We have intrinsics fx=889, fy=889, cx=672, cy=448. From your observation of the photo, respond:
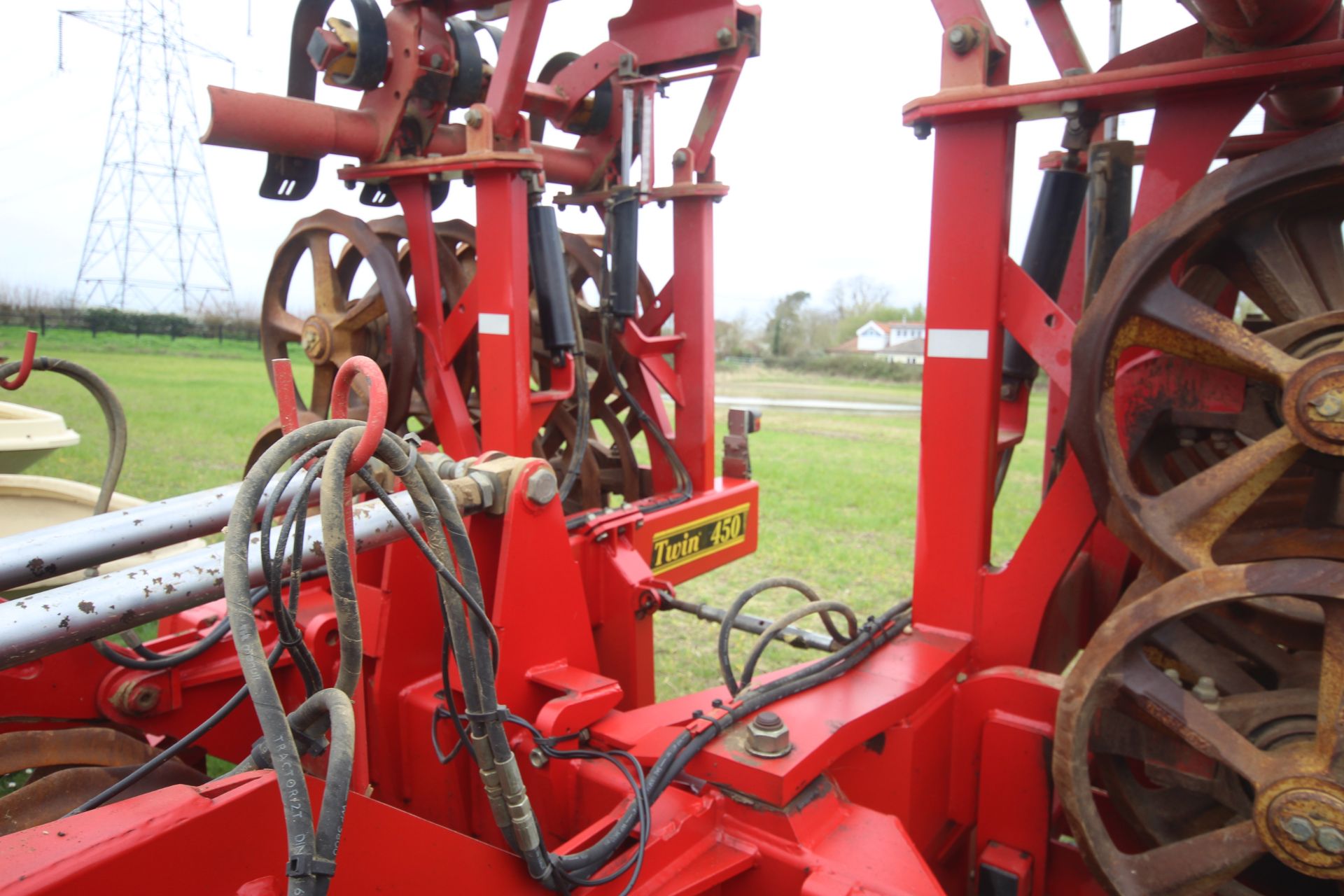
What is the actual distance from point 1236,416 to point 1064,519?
0.42m

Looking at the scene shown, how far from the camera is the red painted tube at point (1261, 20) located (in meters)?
1.46

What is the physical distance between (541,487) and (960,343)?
1017mm

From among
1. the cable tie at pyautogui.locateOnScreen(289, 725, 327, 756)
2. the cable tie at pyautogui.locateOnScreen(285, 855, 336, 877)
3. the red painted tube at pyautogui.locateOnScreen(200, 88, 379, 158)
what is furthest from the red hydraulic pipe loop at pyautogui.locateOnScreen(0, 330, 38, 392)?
the red painted tube at pyautogui.locateOnScreen(200, 88, 379, 158)

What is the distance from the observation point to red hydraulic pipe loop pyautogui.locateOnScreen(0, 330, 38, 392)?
5.86 feet

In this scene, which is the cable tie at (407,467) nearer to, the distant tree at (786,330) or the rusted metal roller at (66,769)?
the rusted metal roller at (66,769)

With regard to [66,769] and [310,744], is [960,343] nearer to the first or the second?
[310,744]

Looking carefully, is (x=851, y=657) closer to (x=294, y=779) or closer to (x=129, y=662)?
(x=294, y=779)

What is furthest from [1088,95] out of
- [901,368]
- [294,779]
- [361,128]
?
[901,368]

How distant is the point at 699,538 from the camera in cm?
362

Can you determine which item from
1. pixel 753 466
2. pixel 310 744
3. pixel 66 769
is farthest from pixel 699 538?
pixel 753 466

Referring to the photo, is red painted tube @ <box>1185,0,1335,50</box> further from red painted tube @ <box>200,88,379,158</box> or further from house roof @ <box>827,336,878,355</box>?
house roof @ <box>827,336,878,355</box>

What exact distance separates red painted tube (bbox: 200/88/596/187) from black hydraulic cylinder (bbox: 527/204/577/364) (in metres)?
0.75

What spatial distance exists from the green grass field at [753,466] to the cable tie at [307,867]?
1.98 meters

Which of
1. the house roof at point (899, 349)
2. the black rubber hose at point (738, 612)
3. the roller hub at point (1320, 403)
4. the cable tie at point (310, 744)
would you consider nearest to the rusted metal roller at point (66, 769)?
the cable tie at point (310, 744)
